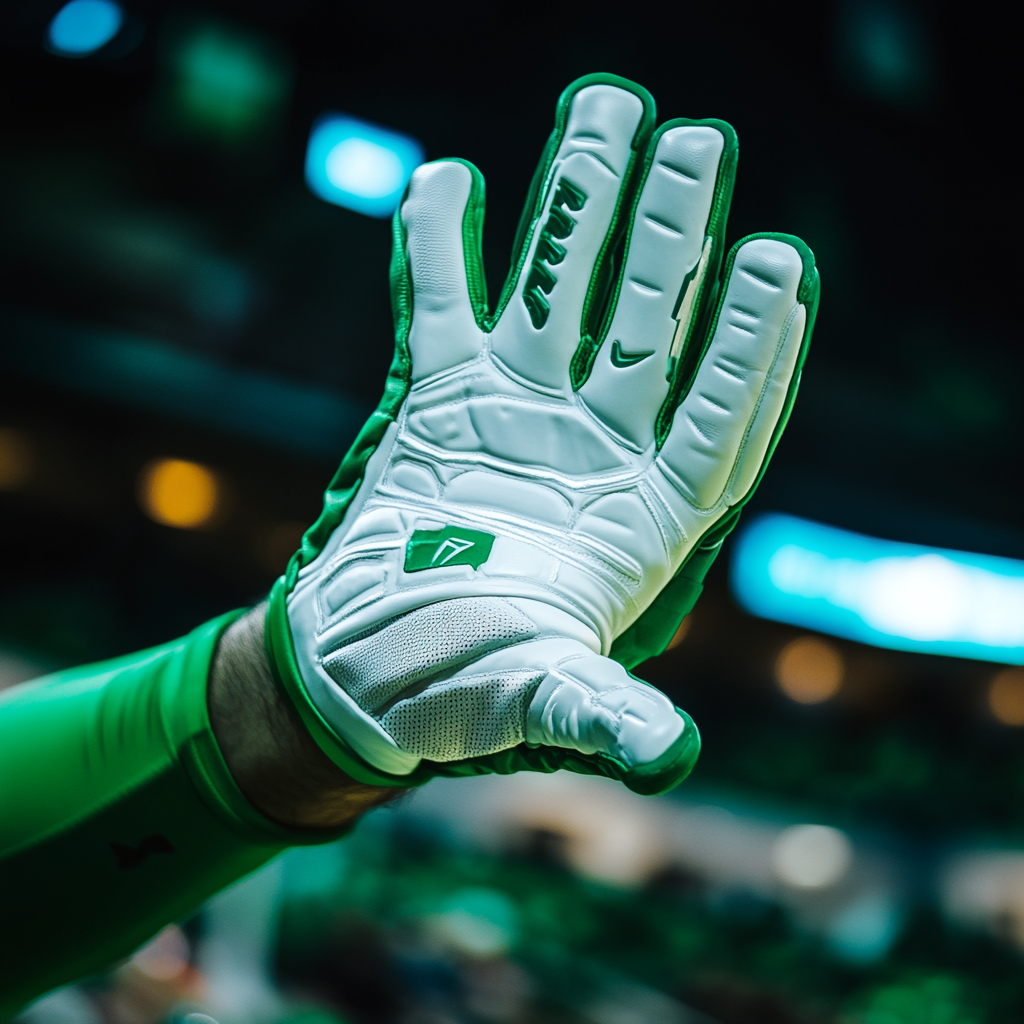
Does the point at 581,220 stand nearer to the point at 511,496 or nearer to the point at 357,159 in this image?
the point at 511,496

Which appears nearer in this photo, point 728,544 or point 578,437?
point 578,437

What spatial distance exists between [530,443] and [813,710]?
23.8ft

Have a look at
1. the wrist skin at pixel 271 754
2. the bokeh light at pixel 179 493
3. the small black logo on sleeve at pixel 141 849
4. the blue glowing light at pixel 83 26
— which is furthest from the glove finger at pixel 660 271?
the bokeh light at pixel 179 493

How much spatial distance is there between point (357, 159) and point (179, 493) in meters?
2.58

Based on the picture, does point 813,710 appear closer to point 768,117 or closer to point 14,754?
point 768,117

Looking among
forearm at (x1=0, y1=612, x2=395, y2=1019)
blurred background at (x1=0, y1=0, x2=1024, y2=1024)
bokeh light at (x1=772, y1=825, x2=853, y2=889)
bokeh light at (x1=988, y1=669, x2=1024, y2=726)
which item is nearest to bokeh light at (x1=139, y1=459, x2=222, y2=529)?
blurred background at (x1=0, y1=0, x2=1024, y2=1024)

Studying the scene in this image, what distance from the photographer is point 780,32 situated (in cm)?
473

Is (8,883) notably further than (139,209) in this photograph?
No

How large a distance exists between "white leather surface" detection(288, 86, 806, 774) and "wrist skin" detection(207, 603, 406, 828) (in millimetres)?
44

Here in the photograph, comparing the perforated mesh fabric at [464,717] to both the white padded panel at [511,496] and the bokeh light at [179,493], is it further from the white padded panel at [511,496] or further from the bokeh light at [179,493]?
the bokeh light at [179,493]

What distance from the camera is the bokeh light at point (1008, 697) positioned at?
23.1 ft

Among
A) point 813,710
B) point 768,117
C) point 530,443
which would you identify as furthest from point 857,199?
point 530,443

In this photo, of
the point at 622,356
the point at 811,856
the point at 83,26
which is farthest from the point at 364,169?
the point at 811,856

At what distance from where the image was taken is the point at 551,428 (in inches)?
28.2
